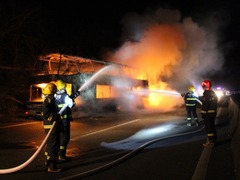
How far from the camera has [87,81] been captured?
64.5 feet

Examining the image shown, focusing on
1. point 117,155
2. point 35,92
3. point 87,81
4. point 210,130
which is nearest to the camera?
point 117,155

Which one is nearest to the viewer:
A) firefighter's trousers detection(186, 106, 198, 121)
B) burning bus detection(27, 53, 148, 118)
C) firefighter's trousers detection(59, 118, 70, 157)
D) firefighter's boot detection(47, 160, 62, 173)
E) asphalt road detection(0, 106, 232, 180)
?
asphalt road detection(0, 106, 232, 180)

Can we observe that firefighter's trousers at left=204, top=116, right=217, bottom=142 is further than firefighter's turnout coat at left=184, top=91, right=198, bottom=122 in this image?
No

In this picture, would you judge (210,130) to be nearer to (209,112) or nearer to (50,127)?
(209,112)

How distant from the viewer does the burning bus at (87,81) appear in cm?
1806

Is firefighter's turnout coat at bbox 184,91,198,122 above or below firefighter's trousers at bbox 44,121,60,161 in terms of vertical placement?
above

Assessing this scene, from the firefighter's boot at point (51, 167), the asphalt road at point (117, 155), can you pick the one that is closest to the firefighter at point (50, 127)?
the firefighter's boot at point (51, 167)

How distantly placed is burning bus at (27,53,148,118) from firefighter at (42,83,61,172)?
10.5 meters

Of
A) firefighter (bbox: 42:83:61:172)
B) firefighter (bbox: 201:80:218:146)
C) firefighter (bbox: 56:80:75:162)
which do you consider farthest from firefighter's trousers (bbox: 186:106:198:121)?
firefighter (bbox: 42:83:61:172)

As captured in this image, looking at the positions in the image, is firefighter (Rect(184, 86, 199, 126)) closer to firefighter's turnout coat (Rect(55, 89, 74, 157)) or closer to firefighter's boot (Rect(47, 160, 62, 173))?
firefighter's turnout coat (Rect(55, 89, 74, 157))

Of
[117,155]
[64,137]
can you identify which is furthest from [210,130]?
[64,137]

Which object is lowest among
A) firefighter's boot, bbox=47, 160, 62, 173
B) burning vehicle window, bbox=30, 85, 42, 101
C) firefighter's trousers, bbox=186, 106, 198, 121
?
firefighter's boot, bbox=47, 160, 62, 173

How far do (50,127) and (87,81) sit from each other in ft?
43.5

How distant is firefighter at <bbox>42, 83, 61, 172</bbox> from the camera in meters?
6.36
